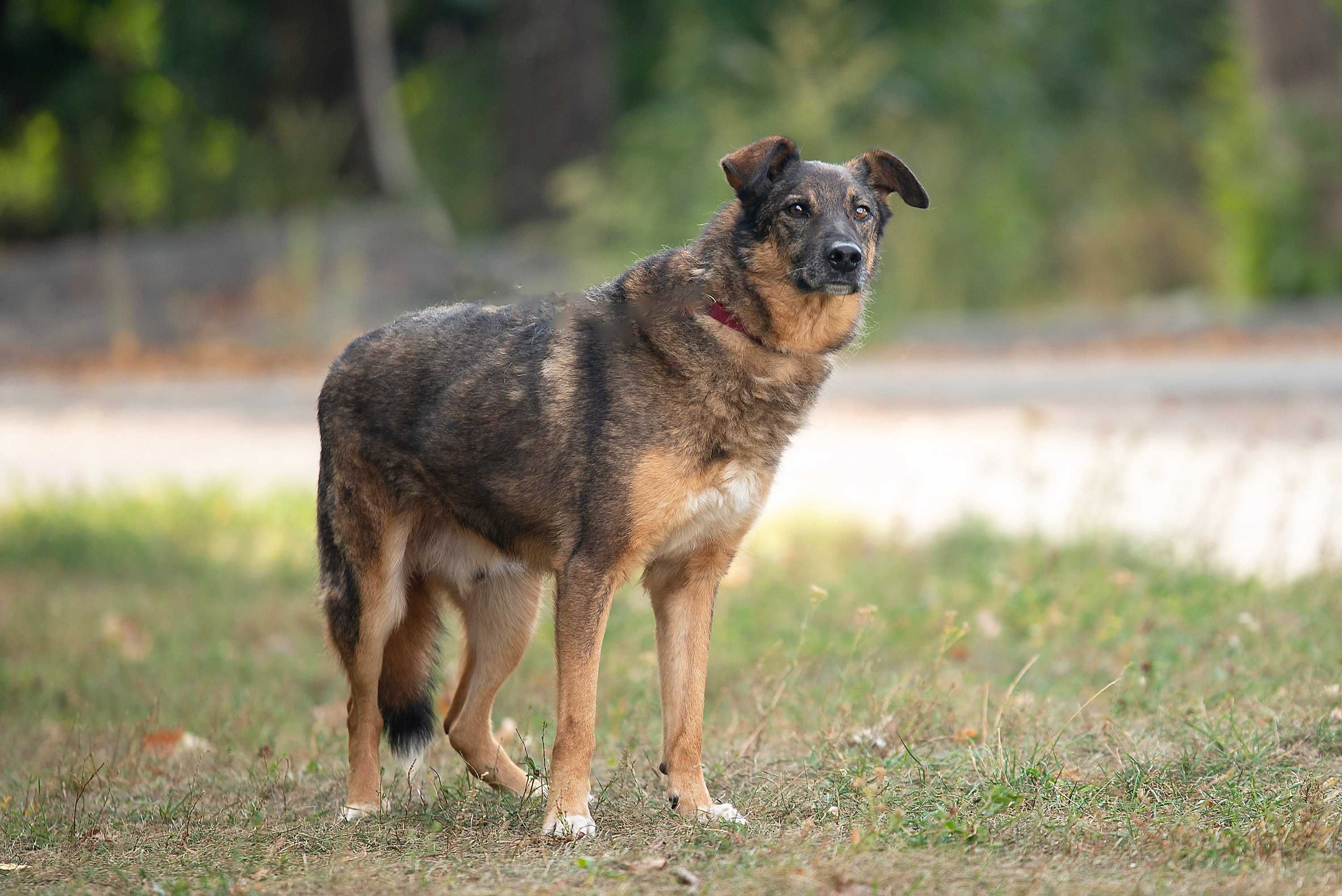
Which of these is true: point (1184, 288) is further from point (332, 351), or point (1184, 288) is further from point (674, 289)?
point (674, 289)

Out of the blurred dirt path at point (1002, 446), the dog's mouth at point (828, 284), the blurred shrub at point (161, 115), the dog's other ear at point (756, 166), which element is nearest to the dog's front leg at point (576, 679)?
the dog's mouth at point (828, 284)

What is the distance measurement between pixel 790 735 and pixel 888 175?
2054 mm

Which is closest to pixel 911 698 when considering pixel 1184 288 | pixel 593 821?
pixel 593 821

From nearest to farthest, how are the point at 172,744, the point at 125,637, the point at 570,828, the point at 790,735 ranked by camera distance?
the point at 570,828 < the point at 790,735 < the point at 172,744 < the point at 125,637

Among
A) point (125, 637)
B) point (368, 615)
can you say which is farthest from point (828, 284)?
point (125, 637)

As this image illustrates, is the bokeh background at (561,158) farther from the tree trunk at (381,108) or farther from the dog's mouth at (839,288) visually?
the dog's mouth at (839,288)

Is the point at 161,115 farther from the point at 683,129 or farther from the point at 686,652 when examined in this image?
the point at 686,652

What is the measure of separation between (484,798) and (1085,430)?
27.0ft

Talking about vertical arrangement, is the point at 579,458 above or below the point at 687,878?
above

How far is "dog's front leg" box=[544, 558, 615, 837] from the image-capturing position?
172 inches

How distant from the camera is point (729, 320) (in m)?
4.61

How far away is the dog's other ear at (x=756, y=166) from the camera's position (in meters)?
4.64

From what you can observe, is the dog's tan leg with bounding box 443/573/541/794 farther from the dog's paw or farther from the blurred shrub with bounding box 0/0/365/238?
the blurred shrub with bounding box 0/0/365/238

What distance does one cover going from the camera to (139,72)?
25.7 metres
